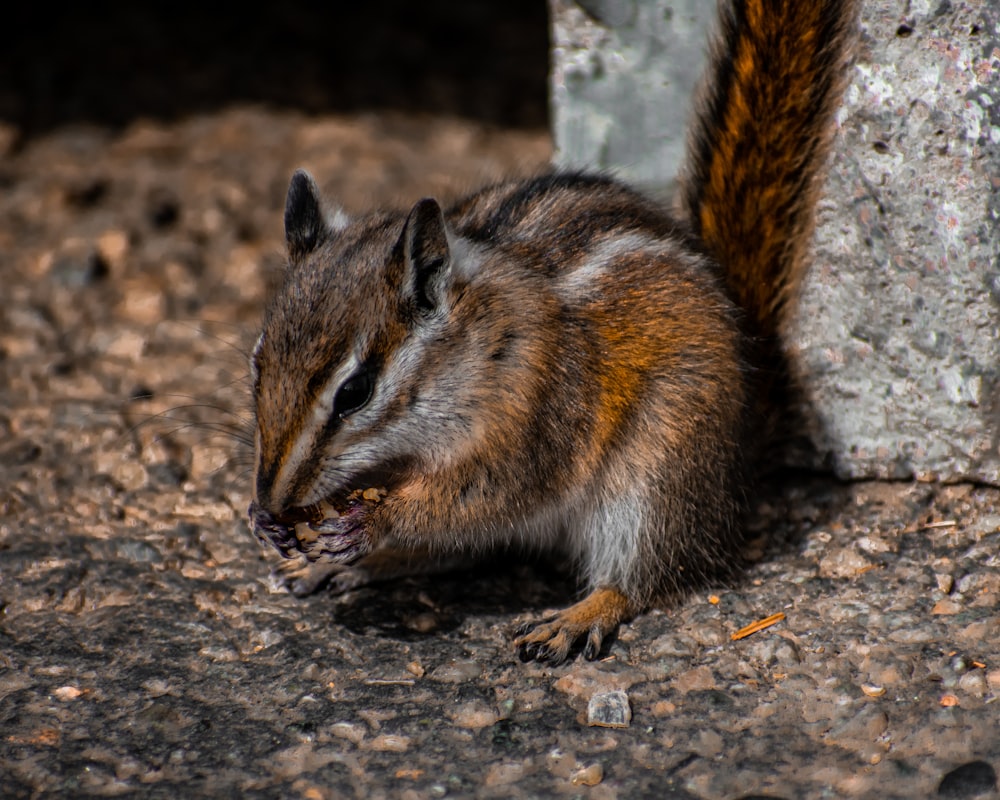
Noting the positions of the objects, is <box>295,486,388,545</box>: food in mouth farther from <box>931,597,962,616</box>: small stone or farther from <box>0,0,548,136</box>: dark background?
<box>0,0,548,136</box>: dark background

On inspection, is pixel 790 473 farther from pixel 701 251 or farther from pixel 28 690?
pixel 28 690

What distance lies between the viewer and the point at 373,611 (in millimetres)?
2889

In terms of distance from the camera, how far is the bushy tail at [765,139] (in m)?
2.76

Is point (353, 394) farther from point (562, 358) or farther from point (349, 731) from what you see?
point (349, 731)

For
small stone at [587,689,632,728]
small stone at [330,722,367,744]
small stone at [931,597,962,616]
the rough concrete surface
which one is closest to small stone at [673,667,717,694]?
small stone at [587,689,632,728]

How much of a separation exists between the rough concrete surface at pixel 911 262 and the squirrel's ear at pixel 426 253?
3.34 ft

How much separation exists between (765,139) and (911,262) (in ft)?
1.49

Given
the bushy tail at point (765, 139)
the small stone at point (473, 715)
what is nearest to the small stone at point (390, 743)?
the small stone at point (473, 715)

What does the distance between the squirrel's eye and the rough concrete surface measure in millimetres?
1221

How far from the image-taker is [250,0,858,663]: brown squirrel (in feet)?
8.04

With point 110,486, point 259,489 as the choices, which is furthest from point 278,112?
point 259,489

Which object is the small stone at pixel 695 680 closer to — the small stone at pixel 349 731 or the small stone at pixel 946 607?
the small stone at pixel 946 607

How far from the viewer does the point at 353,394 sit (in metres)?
2.40

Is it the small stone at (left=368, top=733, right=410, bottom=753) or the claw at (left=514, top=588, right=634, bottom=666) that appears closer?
the small stone at (left=368, top=733, right=410, bottom=753)
